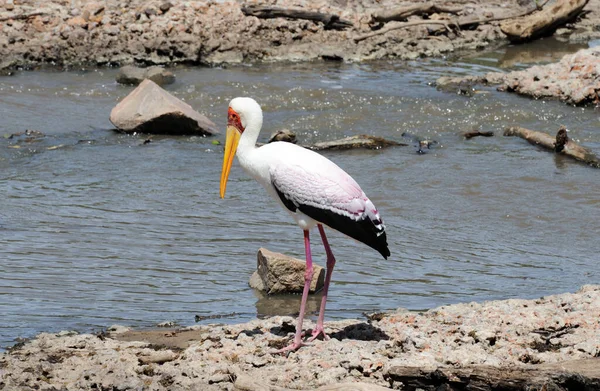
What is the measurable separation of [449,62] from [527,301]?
1021 cm

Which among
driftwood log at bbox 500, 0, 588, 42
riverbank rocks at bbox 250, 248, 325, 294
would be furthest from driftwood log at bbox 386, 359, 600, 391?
driftwood log at bbox 500, 0, 588, 42

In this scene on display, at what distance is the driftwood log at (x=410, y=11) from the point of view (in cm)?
1640

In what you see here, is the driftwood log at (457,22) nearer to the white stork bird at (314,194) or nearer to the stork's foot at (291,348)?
the white stork bird at (314,194)

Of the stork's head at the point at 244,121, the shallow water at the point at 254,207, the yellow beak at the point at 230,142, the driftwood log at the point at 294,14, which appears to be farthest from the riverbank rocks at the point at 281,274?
the driftwood log at the point at 294,14

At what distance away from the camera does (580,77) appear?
12797 millimetres

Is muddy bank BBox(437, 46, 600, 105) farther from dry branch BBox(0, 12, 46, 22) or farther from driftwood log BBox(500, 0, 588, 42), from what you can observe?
dry branch BBox(0, 12, 46, 22)

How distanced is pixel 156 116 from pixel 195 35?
4.35 m

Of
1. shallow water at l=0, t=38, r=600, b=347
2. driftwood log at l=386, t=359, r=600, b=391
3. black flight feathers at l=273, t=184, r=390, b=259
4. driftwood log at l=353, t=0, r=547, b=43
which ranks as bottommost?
shallow water at l=0, t=38, r=600, b=347

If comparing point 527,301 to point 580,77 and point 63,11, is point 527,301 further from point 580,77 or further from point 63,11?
point 63,11

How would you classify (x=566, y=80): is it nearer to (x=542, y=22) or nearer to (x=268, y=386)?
(x=542, y=22)

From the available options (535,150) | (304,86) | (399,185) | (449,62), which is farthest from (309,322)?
(449,62)

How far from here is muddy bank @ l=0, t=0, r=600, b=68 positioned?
1462 centimetres

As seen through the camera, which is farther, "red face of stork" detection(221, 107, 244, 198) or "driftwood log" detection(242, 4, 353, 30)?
Answer: "driftwood log" detection(242, 4, 353, 30)

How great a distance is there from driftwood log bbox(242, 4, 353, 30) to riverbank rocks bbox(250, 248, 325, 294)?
9858 mm
